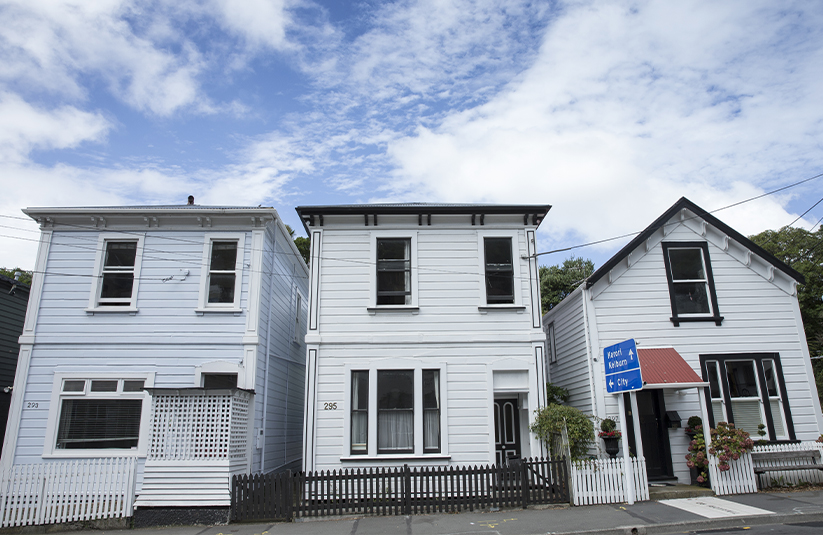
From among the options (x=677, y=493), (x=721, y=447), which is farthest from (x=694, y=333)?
(x=677, y=493)

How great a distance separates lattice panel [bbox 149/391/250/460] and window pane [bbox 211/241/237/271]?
372 cm

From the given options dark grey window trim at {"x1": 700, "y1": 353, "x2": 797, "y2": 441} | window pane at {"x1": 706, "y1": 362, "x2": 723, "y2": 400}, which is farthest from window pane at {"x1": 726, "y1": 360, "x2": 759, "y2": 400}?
window pane at {"x1": 706, "y1": 362, "x2": 723, "y2": 400}

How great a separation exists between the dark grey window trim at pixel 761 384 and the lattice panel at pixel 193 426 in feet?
37.2

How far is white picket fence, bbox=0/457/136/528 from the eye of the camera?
10789 mm

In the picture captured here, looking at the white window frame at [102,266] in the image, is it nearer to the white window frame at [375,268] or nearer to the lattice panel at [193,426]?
the lattice panel at [193,426]

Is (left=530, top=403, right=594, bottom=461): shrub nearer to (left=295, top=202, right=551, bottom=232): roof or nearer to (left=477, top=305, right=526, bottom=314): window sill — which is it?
(left=477, top=305, right=526, bottom=314): window sill

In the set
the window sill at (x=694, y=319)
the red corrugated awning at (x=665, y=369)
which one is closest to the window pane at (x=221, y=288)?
the red corrugated awning at (x=665, y=369)

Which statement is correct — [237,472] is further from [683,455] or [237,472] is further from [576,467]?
[683,455]

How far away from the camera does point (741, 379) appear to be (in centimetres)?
1372

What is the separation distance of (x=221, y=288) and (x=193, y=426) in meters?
3.78

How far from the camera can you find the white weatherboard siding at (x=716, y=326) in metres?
13.5

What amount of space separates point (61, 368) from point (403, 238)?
918cm

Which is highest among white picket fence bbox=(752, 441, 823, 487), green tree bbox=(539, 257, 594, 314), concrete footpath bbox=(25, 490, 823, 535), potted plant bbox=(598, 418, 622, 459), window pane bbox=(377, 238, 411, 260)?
green tree bbox=(539, 257, 594, 314)

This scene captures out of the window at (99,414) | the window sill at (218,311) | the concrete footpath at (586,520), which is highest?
the window sill at (218,311)
